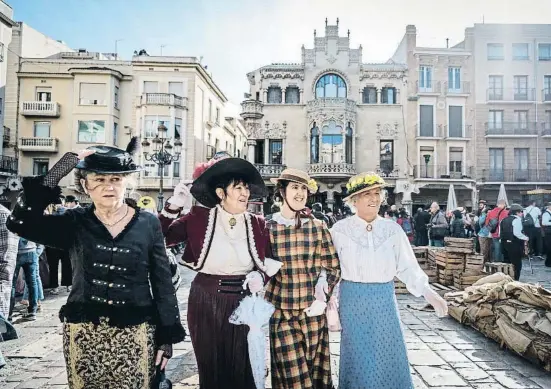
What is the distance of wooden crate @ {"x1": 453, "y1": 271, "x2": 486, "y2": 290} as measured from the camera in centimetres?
760

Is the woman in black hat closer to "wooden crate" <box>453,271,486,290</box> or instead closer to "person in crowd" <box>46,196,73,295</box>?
"person in crowd" <box>46,196,73,295</box>

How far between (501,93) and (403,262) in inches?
1242

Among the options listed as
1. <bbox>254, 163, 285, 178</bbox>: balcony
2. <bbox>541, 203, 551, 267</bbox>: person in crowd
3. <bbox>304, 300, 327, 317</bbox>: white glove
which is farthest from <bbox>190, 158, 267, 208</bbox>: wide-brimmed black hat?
<bbox>254, 163, 285, 178</bbox>: balcony

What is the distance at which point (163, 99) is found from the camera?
2814 cm

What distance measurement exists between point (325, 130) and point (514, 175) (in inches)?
573

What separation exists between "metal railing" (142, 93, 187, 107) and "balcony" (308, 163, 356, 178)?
10.9 m

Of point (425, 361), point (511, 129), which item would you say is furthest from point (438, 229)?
point (511, 129)

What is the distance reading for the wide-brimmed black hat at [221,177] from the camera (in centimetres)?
290

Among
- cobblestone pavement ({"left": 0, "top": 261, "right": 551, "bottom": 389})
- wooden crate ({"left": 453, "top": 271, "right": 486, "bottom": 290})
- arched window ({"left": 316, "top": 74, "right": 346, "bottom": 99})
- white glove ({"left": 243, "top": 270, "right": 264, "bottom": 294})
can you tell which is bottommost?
cobblestone pavement ({"left": 0, "top": 261, "right": 551, "bottom": 389})

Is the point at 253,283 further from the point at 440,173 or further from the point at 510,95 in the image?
the point at 510,95

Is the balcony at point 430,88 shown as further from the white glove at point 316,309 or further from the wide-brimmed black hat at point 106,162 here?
the wide-brimmed black hat at point 106,162

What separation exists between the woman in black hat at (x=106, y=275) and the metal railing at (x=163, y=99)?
89.7 feet

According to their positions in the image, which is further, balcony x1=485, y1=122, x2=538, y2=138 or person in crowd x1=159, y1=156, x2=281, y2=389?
balcony x1=485, y1=122, x2=538, y2=138

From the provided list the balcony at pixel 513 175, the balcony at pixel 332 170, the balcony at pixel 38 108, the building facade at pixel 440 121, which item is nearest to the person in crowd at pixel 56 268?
the balcony at pixel 332 170
